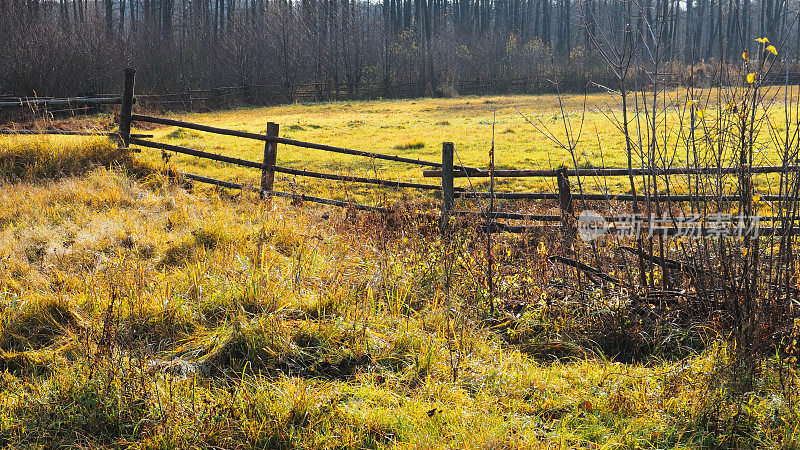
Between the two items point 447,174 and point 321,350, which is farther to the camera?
point 447,174

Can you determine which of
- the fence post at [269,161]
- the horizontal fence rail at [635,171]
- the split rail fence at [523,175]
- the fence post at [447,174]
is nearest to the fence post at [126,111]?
the split rail fence at [523,175]

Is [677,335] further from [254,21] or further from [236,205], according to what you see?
[254,21]

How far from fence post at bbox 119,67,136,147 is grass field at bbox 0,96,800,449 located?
269cm

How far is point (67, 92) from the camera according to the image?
23.4 metres

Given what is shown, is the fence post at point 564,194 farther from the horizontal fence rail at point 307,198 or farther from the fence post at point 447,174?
the horizontal fence rail at point 307,198

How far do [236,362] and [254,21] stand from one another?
140 feet

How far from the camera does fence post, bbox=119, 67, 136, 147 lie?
8.34 m

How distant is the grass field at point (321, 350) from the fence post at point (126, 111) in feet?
8.84

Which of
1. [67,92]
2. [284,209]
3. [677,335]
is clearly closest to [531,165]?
[284,209]

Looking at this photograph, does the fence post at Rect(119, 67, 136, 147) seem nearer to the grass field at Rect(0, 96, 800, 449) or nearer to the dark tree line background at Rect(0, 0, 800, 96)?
the grass field at Rect(0, 96, 800, 449)

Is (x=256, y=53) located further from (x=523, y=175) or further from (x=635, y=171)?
(x=635, y=171)

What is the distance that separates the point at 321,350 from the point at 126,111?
6.50 m

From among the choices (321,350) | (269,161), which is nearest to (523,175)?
(321,350)

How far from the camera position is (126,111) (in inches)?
339
